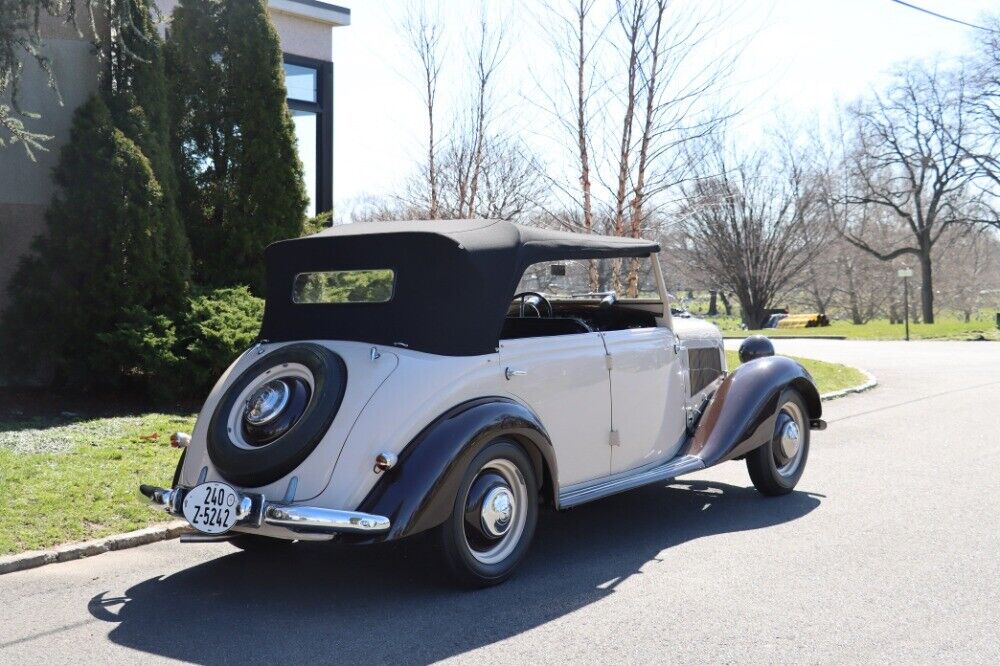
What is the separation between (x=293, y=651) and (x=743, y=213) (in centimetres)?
3954

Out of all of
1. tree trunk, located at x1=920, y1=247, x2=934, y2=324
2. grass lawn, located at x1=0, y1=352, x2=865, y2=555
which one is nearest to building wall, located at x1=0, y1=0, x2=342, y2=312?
grass lawn, located at x1=0, y1=352, x2=865, y2=555

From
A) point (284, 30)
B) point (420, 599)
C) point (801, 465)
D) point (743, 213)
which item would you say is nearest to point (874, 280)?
point (743, 213)

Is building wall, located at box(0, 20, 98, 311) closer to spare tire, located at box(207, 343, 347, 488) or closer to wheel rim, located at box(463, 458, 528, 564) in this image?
spare tire, located at box(207, 343, 347, 488)

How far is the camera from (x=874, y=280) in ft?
180

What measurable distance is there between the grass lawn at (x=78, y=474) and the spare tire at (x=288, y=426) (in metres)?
1.56

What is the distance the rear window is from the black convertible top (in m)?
0.04

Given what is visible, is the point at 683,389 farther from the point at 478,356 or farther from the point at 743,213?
the point at 743,213

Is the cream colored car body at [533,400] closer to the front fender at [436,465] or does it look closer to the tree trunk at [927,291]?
the front fender at [436,465]

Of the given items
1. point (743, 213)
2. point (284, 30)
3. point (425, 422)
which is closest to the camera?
point (425, 422)

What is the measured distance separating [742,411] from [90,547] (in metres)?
4.17

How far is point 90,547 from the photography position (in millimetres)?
5723

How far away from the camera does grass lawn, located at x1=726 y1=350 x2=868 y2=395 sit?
14947 mm

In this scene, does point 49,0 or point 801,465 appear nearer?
point 801,465

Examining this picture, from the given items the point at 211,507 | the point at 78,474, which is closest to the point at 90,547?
the point at 78,474
